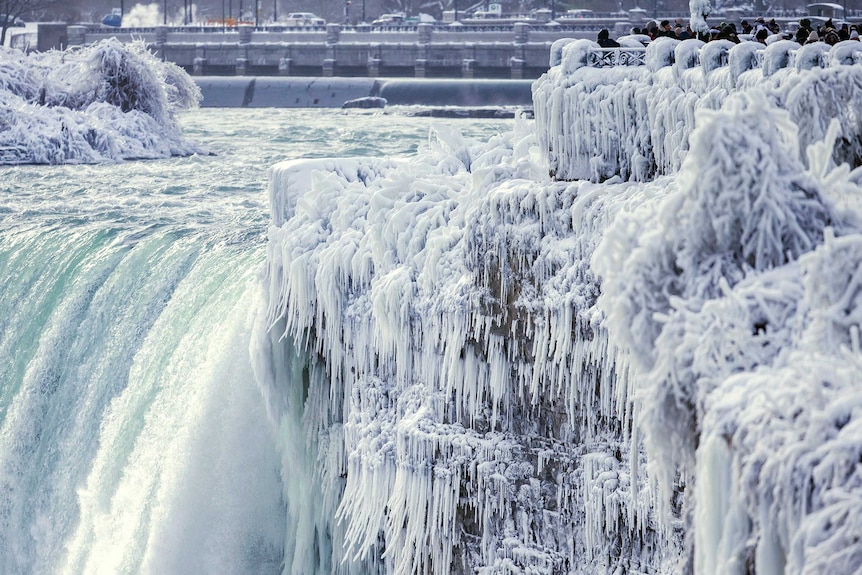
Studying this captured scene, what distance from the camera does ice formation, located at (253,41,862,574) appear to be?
196 inches

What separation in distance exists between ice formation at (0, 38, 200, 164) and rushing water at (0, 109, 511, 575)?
38.1 ft

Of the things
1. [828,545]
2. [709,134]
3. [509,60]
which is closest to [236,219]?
[709,134]

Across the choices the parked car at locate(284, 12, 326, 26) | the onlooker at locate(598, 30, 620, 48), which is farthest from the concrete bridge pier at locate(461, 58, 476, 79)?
the onlooker at locate(598, 30, 620, 48)

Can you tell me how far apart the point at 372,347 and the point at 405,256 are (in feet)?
3.12

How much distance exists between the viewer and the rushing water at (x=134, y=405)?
1318 centimetres

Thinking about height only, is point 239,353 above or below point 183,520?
above

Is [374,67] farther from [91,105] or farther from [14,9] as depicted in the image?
[14,9]

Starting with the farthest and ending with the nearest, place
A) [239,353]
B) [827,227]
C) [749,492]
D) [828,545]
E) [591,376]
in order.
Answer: [239,353] → [591,376] → [827,227] → [749,492] → [828,545]

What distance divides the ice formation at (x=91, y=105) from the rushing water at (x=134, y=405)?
11626 millimetres

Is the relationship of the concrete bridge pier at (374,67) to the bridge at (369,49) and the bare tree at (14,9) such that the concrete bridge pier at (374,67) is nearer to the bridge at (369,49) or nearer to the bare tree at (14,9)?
the bridge at (369,49)

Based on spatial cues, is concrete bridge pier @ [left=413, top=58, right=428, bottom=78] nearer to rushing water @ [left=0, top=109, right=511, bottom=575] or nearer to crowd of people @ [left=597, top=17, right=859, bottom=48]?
rushing water @ [left=0, top=109, right=511, bottom=575]

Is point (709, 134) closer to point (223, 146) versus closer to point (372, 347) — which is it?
point (372, 347)

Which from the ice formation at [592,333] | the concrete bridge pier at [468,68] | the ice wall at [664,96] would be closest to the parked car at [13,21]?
the concrete bridge pier at [468,68]

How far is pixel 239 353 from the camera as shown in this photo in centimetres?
1308
